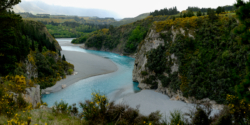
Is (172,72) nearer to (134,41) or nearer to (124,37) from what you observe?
(134,41)

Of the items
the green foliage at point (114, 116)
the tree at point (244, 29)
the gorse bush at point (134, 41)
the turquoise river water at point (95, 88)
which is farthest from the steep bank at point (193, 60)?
the gorse bush at point (134, 41)

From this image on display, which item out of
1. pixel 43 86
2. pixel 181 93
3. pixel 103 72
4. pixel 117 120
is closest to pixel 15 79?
pixel 117 120

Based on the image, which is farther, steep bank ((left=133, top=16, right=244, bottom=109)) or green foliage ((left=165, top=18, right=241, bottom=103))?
steep bank ((left=133, top=16, right=244, bottom=109))

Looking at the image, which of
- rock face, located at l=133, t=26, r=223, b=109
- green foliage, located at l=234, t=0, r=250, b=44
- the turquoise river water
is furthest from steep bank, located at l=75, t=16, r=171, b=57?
green foliage, located at l=234, t=0, r=250, b=44

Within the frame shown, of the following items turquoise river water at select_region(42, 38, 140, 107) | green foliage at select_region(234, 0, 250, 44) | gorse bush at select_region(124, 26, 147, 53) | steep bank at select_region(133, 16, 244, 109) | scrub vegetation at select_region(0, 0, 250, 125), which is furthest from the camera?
gorse bush at select_region(124, 26, 147, 53)

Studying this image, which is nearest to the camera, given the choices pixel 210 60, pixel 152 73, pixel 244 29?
pixel 244 29

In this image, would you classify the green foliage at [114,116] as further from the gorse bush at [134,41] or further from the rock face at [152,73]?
the gorse bush at [134,41]

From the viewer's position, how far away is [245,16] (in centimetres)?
773

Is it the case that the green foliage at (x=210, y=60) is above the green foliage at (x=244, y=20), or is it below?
below

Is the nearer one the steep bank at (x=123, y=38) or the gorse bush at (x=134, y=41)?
the gorse bush at (x=134, y=41)

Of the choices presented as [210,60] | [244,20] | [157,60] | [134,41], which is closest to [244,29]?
[244,20]

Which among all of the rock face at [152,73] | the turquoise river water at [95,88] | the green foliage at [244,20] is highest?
the green foliage at [244,20]

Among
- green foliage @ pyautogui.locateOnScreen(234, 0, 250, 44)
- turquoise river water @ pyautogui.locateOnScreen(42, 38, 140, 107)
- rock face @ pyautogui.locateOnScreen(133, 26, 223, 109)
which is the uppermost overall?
green foliage @ pyautogui.locateOnScreen(234, 0, 250, 44)

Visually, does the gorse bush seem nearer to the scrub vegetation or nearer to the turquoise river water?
the turquoise river water
